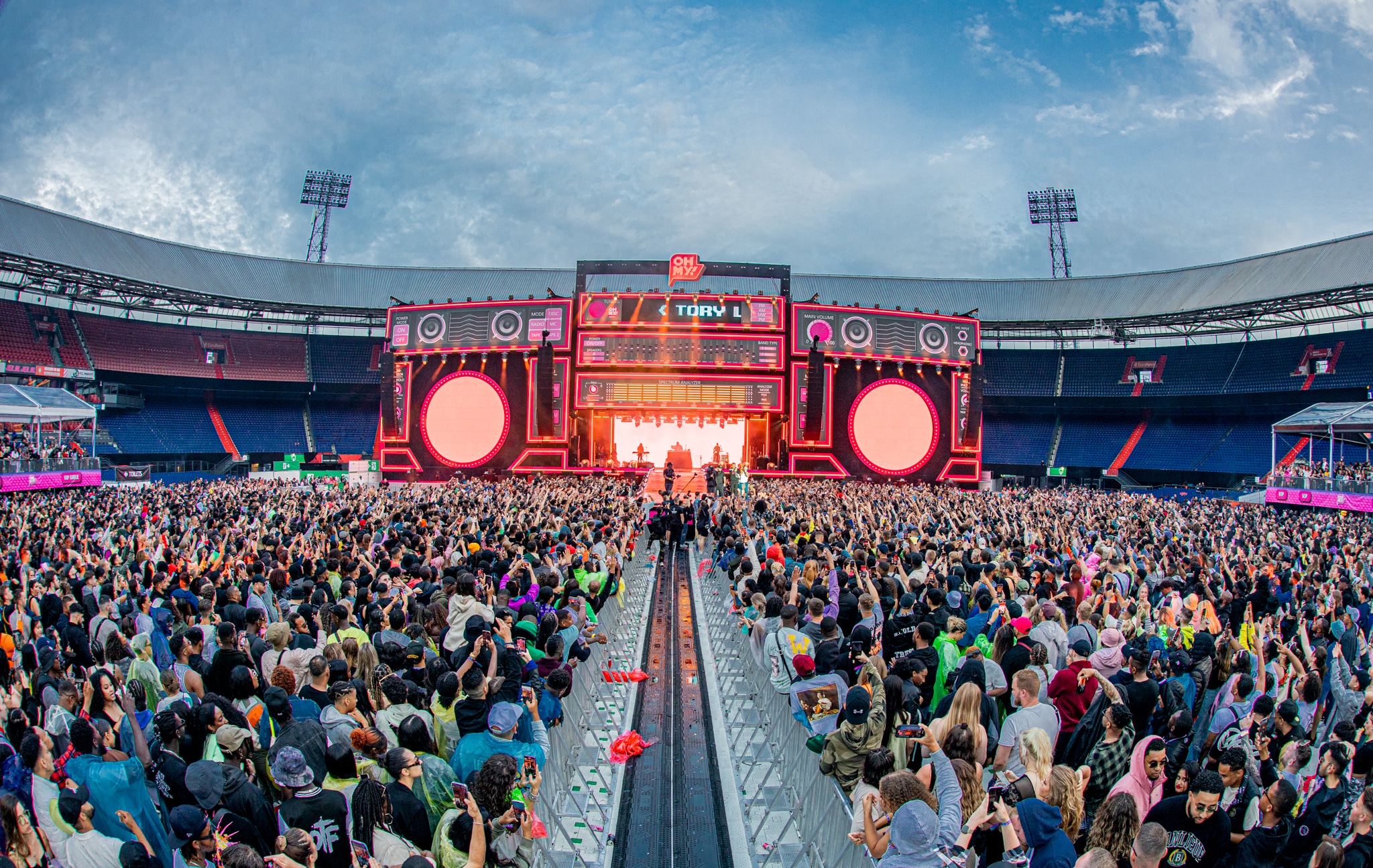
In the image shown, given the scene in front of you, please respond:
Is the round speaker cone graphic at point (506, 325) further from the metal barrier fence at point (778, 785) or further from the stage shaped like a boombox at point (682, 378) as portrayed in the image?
the metal barrier fence at point (778, 785)

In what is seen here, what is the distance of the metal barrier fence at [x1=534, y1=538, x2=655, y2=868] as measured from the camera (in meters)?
6.74

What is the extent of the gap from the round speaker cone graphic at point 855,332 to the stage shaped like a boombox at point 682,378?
0.07m

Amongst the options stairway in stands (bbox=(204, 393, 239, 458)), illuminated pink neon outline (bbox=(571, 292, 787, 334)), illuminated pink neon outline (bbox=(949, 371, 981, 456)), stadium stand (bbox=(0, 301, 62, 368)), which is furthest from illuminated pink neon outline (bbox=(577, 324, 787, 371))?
stadium stand (bbox=(0, 301, 62, 368))

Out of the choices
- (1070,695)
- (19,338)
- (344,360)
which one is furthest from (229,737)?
(344,360)

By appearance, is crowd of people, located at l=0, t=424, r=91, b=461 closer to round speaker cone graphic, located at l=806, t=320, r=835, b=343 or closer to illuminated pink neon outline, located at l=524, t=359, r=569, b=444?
illuminated pink neon outline, located at l=524, t=359, r=569, b=444

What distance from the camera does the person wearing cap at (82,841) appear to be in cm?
425

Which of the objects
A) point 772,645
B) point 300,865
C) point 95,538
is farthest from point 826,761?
point 95,538

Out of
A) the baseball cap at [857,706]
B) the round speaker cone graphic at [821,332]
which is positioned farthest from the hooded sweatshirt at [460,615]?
the round speaker cone graphic at [821,332]

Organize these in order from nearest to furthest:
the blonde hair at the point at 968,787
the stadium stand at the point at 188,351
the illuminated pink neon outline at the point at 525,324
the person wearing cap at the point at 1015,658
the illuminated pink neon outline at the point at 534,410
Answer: the blonde hair at the point at 968,787 → the person wearing cap at the point at 1015,658 → the illuminated pink neon outline at the point at 534,410 → the illuminated pink neon outline at the point at 525,324 → the stadium stand at the point at 188,351

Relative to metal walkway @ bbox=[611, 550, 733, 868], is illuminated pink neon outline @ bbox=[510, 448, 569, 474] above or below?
above

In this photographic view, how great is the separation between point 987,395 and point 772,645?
5189cm

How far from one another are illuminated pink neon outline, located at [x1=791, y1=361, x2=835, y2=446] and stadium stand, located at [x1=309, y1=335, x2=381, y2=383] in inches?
1254

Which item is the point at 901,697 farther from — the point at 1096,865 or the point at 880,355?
the point at 880,355

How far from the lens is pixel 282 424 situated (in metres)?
52.1
